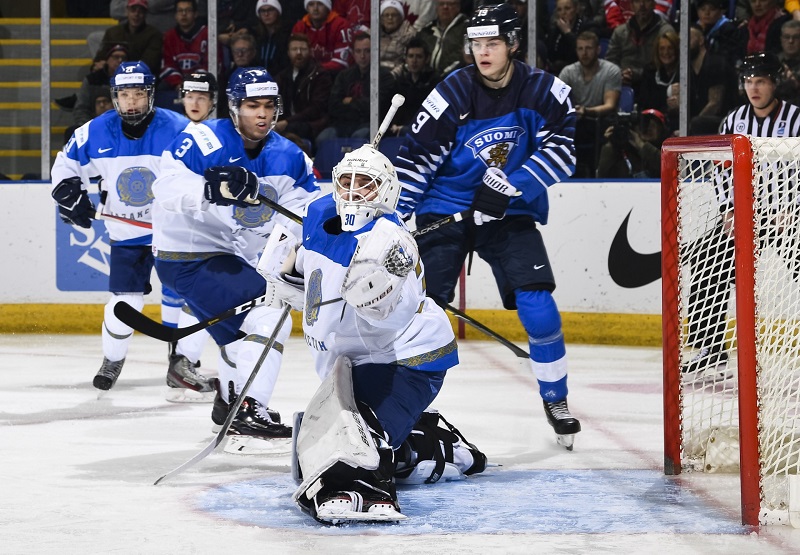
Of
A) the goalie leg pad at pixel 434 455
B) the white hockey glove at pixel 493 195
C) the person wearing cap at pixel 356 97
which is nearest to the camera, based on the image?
the goalie leg pad at pixel 434 455

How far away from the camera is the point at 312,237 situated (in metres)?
2.96

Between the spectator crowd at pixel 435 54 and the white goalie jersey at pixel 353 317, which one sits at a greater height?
the spectator crowd at pixel 435 54

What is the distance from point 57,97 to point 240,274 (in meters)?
3.17

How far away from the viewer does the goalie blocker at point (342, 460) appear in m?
2.74

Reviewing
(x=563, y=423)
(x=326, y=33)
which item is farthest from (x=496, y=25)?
(x=326, y=33)

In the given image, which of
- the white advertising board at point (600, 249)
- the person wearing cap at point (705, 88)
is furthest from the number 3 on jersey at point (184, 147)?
the person wearing cap at point (705, 88)

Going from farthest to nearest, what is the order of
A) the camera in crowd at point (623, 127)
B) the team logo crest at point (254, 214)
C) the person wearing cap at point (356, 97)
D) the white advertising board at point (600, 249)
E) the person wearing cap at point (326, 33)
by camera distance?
the person wearing cap at point (326, 33) → the person wearing cap at point (356, 97) → the camera in crowd at point (623, 127) → the white advertising board at point (600, 249) → the team logo crest at point (254, 214)

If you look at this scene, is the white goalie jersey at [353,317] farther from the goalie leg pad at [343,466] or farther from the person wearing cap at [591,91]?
the person wearing cap at [591,91]

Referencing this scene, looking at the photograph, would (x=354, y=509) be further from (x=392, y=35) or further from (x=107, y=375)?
(x=392, y=35)

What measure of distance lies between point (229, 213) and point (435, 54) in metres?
2.91

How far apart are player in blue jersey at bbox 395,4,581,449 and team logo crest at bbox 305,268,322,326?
30.9 inches

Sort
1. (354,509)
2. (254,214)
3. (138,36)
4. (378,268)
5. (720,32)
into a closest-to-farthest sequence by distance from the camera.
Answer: (378,268), (354,509), (254,214), (720,32), (138,36)

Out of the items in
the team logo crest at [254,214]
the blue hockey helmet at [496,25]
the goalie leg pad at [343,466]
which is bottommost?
the goalie leg pad at [343,466]

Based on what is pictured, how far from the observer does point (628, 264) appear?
238 inches
